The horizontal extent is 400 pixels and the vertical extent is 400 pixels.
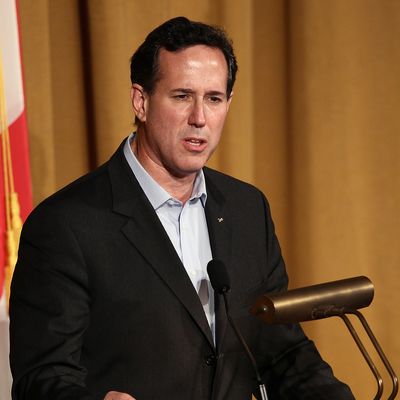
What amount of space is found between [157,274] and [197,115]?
1.10ft

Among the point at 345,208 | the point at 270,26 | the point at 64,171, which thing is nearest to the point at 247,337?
the point at 64,171

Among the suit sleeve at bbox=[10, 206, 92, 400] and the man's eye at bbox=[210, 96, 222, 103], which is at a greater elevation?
the man's eye at bbox=[210, 96, 222, 103]

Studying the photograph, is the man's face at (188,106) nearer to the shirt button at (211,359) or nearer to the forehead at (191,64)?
the forehead at (191,64)

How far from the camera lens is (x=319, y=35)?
295cm

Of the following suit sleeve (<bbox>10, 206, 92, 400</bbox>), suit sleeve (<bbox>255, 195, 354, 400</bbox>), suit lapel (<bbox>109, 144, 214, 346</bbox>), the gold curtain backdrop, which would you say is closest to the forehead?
suit lapel (<bbox>109, 144, 214, 346</bbox>)

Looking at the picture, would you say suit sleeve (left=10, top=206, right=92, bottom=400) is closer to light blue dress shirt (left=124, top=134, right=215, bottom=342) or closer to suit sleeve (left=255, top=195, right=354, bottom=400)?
light blue dress shirt (left=124, top=134, right=215, bottom=342)

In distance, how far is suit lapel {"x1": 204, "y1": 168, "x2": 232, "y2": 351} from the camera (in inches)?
66.6

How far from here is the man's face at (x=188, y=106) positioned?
67.0 inches

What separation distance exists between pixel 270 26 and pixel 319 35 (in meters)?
0.18

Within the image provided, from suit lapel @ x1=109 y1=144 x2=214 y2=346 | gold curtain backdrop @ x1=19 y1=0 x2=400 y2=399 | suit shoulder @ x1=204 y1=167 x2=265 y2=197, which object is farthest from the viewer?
gold curtain backdrop @ x1=19 y1=0 x2=400 y2=399

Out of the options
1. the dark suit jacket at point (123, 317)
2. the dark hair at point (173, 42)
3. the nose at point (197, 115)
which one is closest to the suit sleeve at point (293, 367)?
the dark suit jacket at point (123, 317)

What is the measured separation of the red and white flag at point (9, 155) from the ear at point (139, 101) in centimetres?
49

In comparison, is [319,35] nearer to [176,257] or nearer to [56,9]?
[56,9]

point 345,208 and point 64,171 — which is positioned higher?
point 64,171
